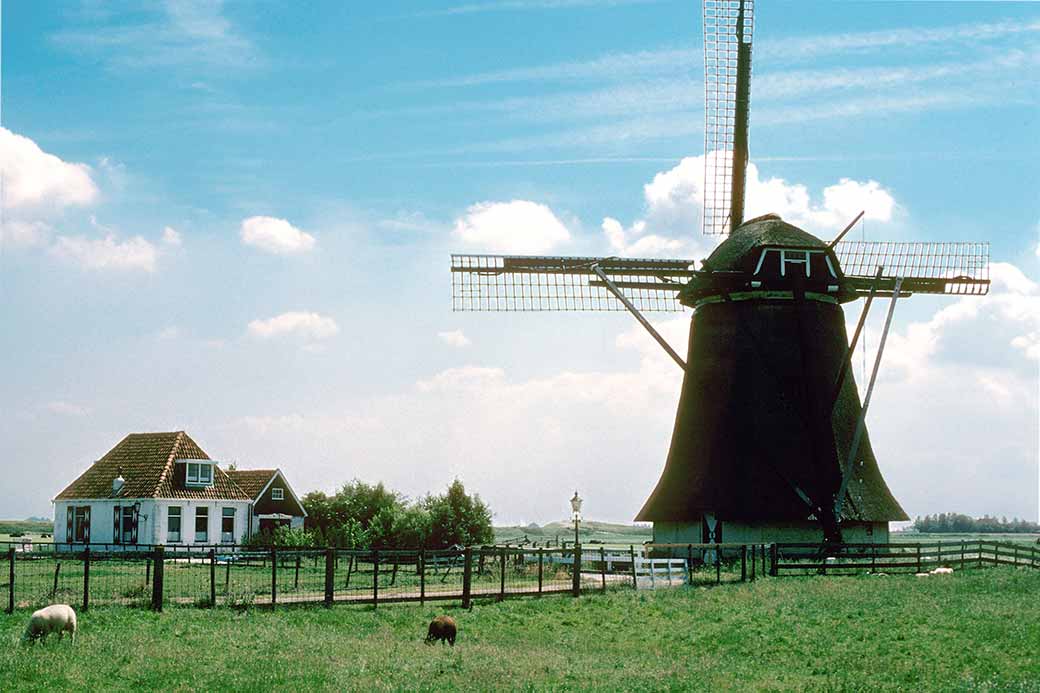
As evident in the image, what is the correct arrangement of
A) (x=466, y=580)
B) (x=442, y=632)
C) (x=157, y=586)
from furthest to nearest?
(x=466, y=580)
(x=157, y=586)
(x=442, y=632)

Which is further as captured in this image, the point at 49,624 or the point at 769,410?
the point at 769,410

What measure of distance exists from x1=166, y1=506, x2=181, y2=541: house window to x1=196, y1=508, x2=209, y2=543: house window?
44.7 inches

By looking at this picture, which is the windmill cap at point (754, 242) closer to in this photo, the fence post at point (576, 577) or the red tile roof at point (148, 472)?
the fence post at point (576, 577)

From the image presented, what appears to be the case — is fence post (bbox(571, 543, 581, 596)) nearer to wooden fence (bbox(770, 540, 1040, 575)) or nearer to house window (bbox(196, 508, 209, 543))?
wooden fence (bbox(770, 540, 1040, 575))

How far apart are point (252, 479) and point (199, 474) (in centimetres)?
431

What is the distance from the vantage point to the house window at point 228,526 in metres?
56.0

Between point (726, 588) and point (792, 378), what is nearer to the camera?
point (726, 588)

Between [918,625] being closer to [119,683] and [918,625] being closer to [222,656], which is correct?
[222,656]

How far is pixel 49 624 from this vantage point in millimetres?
19000

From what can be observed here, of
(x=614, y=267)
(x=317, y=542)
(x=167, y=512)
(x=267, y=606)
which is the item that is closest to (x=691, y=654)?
(x=267, y=606)

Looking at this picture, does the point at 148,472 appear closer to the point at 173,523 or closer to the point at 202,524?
the point at 173,523

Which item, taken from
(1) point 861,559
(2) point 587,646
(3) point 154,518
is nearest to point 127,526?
(3) point 154,518

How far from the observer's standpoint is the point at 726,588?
99.8 ft

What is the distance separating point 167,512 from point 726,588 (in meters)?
30.7
